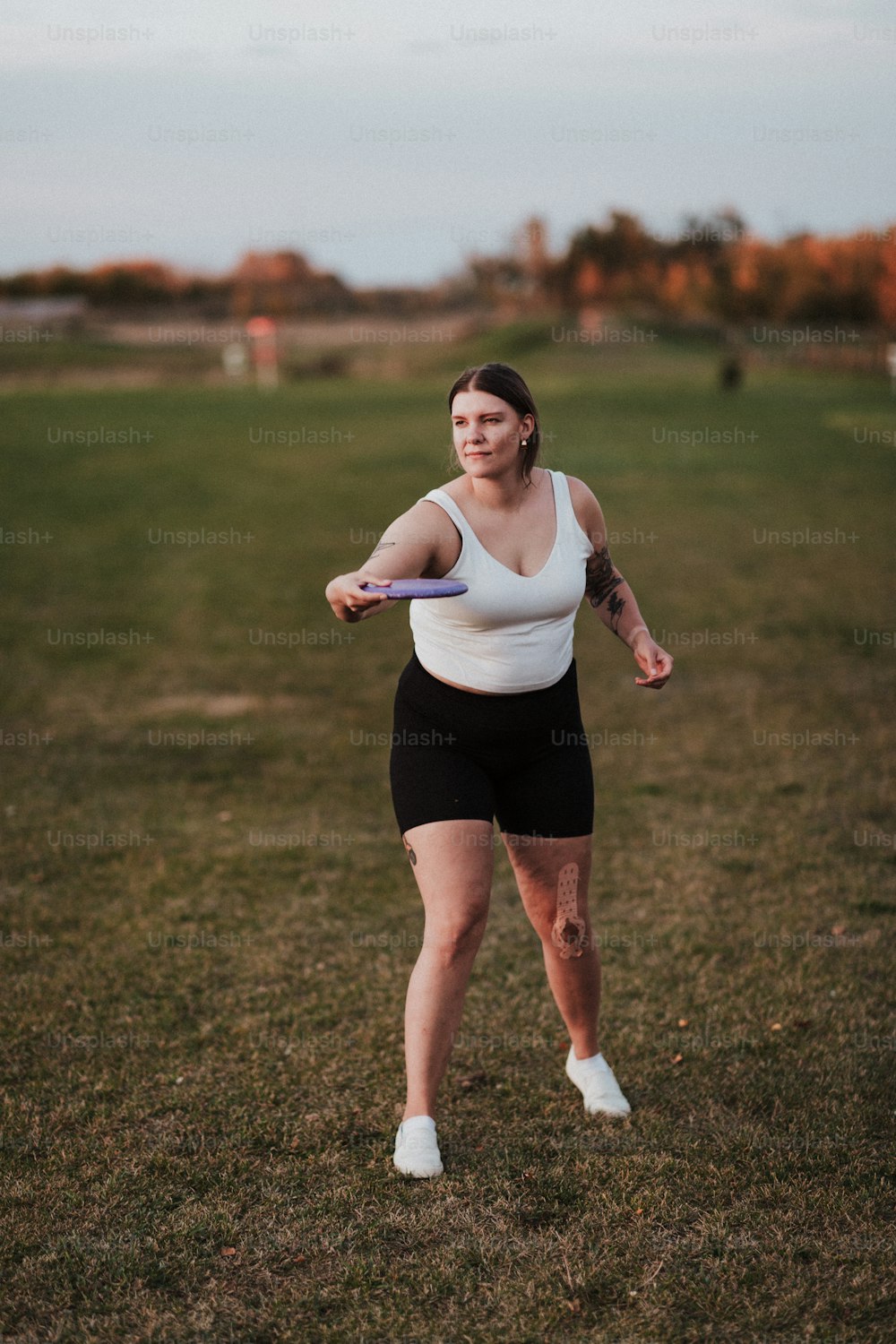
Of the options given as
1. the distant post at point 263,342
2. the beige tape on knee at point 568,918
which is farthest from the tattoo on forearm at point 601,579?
the distant post at point 263,342

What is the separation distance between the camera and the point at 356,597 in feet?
9.78

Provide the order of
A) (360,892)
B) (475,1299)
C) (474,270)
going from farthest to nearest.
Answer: (474,270) < (360,892) < (475,1299)

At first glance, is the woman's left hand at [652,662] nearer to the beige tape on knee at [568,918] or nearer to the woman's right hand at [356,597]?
the beige tape on knee at [568,918]

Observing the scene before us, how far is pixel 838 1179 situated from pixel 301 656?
24.5 ft

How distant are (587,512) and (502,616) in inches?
20.9

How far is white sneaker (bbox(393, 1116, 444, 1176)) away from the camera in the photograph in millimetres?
3656

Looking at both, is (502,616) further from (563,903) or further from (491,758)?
(563,903)

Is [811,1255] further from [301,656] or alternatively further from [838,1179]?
[301,656]

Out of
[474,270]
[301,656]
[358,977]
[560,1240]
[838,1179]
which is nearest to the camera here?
[560,1240]

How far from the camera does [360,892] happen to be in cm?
583

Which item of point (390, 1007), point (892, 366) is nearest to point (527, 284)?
point (892, 366)

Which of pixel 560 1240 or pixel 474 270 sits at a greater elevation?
pixel 474 270

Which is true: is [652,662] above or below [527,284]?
below

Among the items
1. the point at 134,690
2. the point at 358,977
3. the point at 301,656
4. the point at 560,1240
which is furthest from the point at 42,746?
the point at 560,1240
